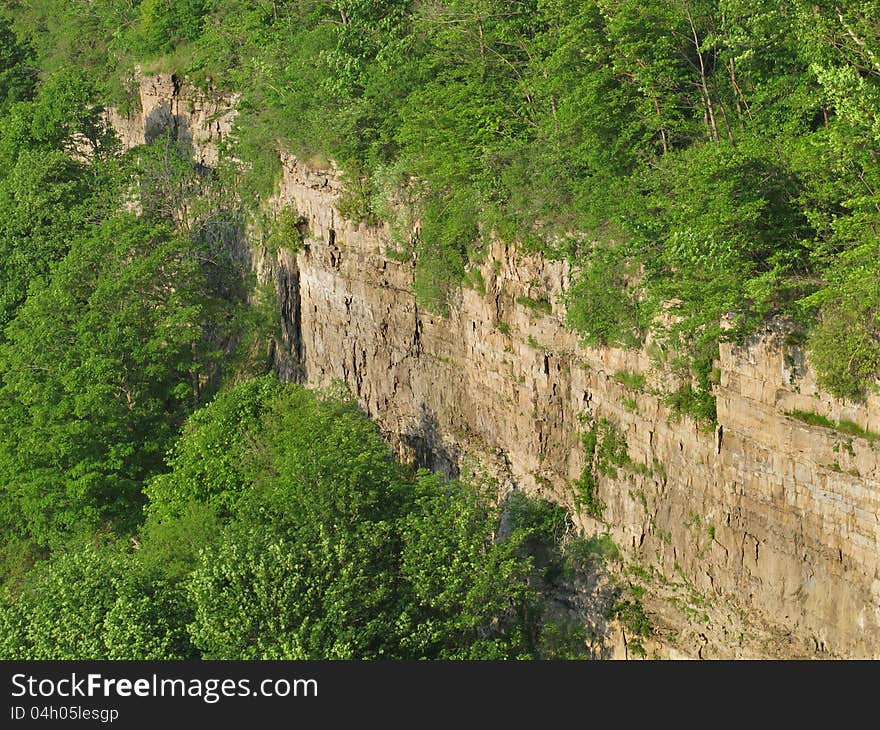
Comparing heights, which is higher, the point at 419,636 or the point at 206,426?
the point at 206,426

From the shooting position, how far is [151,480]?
30.4 metres

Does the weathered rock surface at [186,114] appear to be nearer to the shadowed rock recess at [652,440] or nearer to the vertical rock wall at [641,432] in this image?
the shadowed rock recess at [652,440]

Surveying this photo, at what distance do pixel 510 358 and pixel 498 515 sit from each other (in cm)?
345

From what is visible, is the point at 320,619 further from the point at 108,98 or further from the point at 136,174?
the point at 108,98

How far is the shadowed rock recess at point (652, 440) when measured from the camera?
642 inches

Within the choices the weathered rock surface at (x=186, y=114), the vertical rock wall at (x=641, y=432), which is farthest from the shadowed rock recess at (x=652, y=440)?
the weathered rock surface at (x=186, y=114)

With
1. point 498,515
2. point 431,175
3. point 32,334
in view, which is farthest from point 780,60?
point 32,334

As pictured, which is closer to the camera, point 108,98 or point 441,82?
point 441,82

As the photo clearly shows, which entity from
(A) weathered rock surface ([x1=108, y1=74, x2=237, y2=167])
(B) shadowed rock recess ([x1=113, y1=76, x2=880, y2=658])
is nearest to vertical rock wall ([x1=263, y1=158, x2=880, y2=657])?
(B) shadowed rock recess ([x1=113, y1=76, x2=880, y2=658])

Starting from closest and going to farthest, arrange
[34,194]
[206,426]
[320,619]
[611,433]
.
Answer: [320,619] → [611,433] → [206,426] → [34,194]

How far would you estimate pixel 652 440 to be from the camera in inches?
784

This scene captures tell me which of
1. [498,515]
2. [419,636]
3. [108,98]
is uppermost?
[108,98]

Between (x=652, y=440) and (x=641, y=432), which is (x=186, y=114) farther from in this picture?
(x=652, y=440)

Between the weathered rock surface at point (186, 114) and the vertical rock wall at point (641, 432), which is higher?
the weathered rock surface at point (186, 114)
